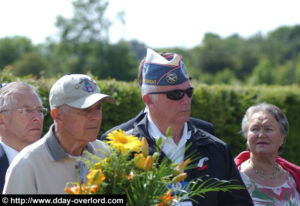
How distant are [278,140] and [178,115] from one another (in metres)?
1.64

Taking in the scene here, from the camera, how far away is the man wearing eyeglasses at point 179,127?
10.9ft

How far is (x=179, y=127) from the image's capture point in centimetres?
347

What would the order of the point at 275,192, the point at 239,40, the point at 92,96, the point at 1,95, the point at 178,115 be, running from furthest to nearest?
the point at 239,40
the point at 275,192
the point at 1,95
the point at 178,115
the point at 92,96

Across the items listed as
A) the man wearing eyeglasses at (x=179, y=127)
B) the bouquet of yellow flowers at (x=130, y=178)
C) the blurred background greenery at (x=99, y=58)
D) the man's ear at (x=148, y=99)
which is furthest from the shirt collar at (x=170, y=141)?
the blurred background greenery at (x=99, y=58)

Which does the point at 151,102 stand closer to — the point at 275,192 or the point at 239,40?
the point at 275,192

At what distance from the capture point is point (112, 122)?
6789mm

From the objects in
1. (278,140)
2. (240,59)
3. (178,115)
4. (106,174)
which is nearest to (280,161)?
(278,140)

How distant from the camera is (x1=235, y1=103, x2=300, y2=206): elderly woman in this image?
14.6 ft

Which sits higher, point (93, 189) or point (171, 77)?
point (171, 77)

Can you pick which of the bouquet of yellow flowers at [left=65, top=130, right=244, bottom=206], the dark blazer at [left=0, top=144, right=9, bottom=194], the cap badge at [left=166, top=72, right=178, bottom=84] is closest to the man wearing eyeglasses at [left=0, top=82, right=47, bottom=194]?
the dark blazer at [left=0, top=144, right=9, bottom=194]

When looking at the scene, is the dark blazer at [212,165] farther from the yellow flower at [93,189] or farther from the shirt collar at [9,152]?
the yellow flower at [93,189]

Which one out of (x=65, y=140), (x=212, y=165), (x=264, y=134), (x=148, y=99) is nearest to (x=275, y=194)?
(x=264, y=134)

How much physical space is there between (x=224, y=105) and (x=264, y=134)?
440cm

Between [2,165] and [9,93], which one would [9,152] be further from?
[9,93]
